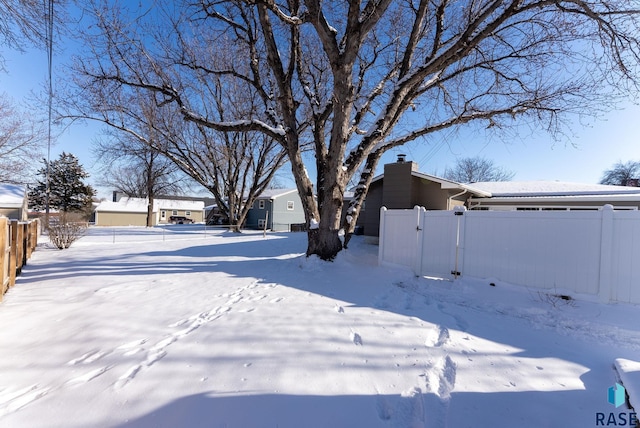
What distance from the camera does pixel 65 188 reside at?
33.4 meters

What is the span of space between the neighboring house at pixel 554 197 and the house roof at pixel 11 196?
2326cm

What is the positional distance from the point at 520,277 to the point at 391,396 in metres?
3.91

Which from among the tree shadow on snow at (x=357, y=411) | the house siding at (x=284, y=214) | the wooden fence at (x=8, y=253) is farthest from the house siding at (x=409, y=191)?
the house siding at (x=284, y=214)

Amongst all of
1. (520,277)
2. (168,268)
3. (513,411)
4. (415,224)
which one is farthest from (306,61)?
(513,411)

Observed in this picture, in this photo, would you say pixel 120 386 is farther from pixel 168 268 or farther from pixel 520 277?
pixel 520 277

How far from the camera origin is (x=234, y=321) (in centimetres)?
339

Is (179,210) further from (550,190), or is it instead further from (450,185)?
(550,190)

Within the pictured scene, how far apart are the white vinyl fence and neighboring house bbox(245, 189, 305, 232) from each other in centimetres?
2264

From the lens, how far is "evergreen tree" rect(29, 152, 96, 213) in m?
33.2

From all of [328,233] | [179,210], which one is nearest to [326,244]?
[328,233]

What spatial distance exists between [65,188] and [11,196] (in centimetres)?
2347

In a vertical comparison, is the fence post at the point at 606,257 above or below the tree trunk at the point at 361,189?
below

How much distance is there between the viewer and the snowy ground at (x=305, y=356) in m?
1.87

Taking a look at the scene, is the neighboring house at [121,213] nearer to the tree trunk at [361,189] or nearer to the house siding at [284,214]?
the house siding at [284,214]
